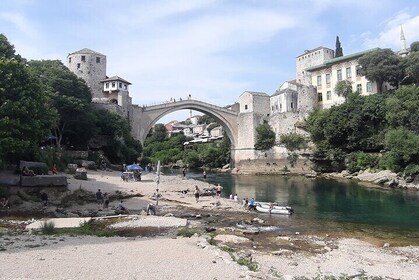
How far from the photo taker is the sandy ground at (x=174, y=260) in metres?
8.06

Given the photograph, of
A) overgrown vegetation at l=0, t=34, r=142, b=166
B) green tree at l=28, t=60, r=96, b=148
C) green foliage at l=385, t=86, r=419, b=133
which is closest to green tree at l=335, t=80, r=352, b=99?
green foliage at l=385, t=86, r=419, b=133

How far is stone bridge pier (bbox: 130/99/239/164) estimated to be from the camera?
50.9 meters

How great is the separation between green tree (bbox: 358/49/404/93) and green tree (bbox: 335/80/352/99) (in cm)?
402

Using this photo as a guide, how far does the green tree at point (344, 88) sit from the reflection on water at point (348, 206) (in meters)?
19.4

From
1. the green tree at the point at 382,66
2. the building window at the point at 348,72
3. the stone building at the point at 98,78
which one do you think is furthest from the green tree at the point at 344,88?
the stone building at the point at 98,78

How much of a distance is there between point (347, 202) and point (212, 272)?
787 inches

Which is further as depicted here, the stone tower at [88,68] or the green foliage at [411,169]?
the stone tower at [88,68]

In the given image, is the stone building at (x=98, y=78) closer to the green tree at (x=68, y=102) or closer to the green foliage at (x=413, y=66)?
the green tree at (x=68, y=102)

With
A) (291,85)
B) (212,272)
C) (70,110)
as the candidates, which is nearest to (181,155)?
(291,85)

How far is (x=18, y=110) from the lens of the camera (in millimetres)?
18344

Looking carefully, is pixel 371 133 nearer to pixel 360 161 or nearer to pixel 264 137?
pixel 360 161

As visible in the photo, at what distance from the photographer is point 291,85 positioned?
6481cm

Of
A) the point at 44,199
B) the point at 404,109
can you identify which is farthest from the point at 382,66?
the point at 44,199

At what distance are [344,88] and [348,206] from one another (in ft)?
105
